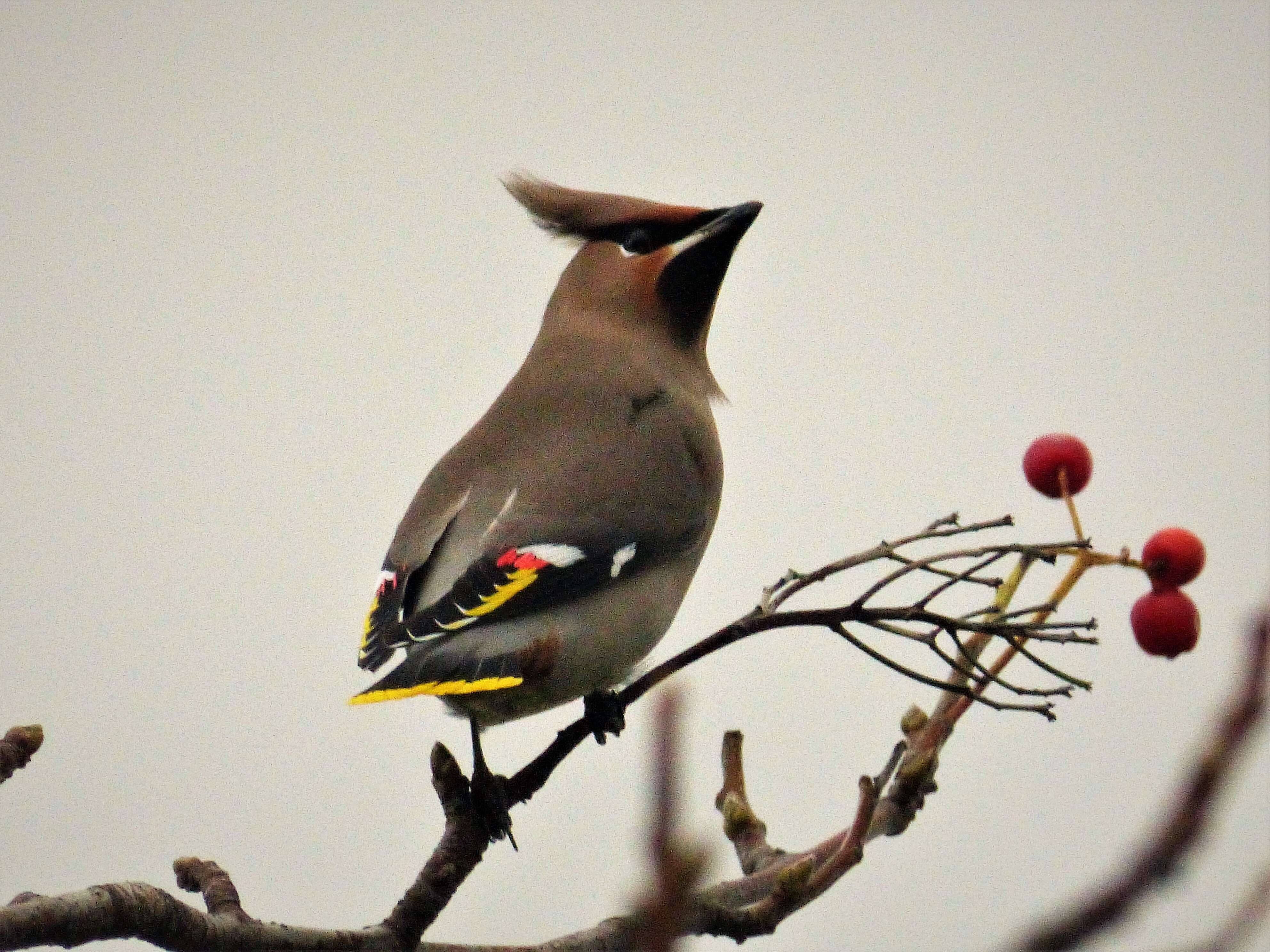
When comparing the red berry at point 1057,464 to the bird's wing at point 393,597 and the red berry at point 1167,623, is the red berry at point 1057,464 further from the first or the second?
the bird's wing at point 393,597

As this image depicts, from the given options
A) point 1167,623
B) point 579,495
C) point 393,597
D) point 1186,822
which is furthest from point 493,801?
point 1186,822

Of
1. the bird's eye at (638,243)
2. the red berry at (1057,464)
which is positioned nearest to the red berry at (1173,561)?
the red berry at (1057,464)

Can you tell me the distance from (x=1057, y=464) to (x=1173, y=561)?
31 cm

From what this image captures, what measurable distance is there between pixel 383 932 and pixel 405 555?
1211 mm

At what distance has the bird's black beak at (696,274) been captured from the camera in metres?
3.88

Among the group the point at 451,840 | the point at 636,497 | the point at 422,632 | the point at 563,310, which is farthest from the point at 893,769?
the point at 563,310

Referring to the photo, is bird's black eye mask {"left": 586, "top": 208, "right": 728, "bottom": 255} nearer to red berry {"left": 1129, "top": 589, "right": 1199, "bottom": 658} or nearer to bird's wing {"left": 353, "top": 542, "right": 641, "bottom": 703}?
bird's wing {"left": 353, "top": 542, "right": 641, "bottom": 703}

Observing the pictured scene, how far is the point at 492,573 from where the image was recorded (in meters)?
2.84

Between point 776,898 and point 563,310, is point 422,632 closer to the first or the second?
point 776,898

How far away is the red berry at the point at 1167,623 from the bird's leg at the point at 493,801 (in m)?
0.94

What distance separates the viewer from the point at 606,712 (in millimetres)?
2793

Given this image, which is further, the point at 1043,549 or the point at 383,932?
the point at 1043,549

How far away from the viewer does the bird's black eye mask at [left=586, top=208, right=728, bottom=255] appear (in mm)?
3914

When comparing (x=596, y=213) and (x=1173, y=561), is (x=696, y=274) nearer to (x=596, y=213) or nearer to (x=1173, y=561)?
(x=596, y=213)
